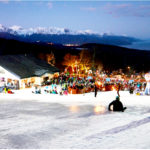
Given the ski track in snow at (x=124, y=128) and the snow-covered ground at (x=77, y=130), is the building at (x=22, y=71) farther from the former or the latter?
the ski track in snow at (x=124, y=128)

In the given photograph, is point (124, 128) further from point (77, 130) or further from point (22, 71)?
point (22, 71)

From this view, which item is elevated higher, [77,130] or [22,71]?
[22,71]

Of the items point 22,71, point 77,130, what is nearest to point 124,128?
point 77,130

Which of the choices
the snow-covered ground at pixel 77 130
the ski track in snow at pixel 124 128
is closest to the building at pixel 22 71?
the snow-covered ground at pixel 77 130

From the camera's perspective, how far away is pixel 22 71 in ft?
107

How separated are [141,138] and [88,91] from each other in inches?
672

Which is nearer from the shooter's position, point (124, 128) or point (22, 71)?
point (124, 128)

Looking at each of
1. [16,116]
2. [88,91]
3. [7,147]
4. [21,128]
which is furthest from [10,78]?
[7,147]

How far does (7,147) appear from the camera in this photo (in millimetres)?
7711

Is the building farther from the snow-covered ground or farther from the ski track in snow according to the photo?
the ski track in snow

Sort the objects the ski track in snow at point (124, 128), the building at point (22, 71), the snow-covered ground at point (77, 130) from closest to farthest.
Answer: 1. the snow-covered ground at point (77, 130)
2. the ski track in snow at point (124, 128)
3. the building at point (22, 71)

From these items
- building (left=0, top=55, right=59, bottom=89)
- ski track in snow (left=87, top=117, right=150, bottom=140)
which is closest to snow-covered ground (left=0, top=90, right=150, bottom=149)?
ski track in snow (left=87, top=117, right=150, bottom=140)

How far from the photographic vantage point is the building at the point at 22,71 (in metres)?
30.8

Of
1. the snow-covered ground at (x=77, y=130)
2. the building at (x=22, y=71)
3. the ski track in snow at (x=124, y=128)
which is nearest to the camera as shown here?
the snow-covered ground at (x=77, y=130)
